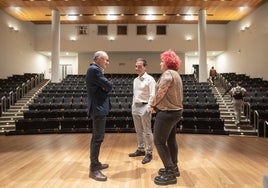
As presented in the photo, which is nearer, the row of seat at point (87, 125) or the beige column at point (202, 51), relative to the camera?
the row of seat at point (87, 125)

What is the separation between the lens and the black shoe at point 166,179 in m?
2.93

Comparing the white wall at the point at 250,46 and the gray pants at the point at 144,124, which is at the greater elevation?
the white wall at the point at 250,46

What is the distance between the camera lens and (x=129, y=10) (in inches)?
597

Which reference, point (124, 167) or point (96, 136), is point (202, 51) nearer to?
point (124, 167)

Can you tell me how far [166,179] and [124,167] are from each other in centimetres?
90

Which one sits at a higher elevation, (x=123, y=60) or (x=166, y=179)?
(x=123, y=60)

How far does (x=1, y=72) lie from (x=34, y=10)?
12.0ft

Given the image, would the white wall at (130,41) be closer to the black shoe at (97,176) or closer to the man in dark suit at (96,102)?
the man in dark suit at (96,102)

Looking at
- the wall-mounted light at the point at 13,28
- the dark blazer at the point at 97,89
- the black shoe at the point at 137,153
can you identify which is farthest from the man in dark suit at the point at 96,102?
the wall-mounted light at the point at 13,28

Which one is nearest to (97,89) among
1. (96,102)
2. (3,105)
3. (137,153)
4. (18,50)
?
(96,102)

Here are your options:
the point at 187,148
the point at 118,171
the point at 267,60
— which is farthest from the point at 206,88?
the point at 118,171

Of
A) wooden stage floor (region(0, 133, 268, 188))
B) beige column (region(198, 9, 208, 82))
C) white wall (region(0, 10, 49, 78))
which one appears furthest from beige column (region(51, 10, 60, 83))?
wooden stage floor (region(0, 133, 268, 188))

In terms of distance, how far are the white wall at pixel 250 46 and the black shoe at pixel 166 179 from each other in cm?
1197

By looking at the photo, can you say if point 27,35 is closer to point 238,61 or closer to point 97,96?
point 238,61
